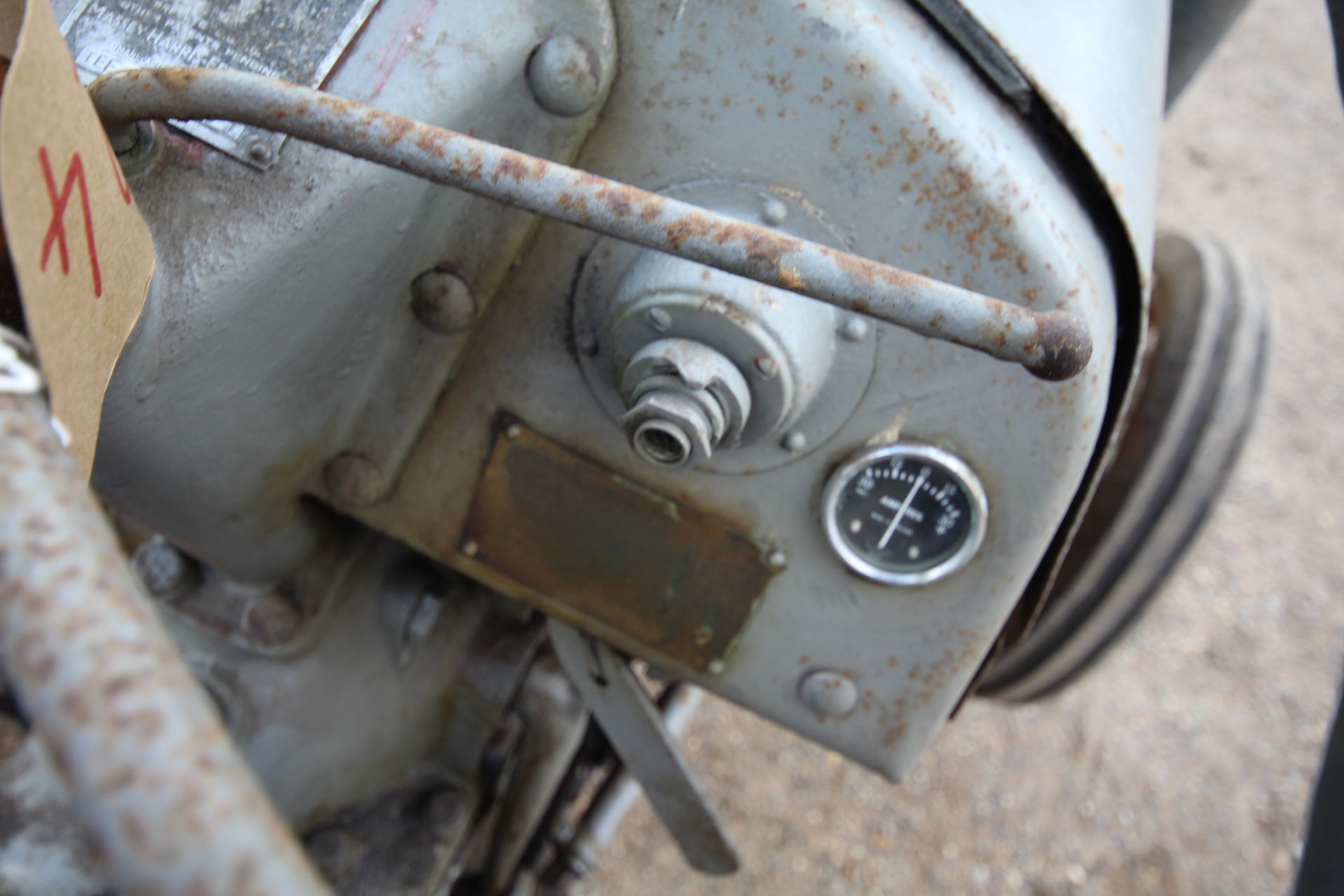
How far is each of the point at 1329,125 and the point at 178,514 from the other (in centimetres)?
442

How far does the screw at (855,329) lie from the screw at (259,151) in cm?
46

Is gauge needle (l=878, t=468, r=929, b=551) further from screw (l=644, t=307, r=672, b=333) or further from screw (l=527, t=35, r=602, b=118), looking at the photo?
screw (l=527, t=35, r=602, b=118)

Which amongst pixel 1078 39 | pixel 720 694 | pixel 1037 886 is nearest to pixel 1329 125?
pixel 1037 886

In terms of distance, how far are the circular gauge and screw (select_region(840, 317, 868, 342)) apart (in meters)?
0.10

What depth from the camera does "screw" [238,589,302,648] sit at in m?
1.08

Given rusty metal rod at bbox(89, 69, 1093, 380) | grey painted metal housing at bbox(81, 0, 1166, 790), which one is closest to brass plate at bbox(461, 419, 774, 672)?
grey painted metal housing at bbox(81, 0, 1166, 790)

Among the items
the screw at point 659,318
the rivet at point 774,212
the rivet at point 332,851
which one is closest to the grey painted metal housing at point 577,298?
the rivet at point 774,212

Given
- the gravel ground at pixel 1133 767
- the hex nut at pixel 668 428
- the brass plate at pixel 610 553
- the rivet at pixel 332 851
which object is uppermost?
the hex nut at pixel 668 428

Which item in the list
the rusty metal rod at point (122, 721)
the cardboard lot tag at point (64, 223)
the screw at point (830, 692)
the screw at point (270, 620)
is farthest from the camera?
the screw at point (270, 620)

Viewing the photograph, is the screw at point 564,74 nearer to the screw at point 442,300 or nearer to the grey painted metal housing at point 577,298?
the grey painted metal housing at point 577,298

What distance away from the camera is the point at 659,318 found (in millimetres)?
762

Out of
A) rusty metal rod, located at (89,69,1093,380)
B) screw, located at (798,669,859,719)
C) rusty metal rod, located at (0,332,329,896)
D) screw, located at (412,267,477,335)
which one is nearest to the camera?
rusty metal rod, located at (0,332,329,896)

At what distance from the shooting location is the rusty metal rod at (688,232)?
1.85 feet

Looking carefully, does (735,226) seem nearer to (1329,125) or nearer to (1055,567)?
(1055,567)
